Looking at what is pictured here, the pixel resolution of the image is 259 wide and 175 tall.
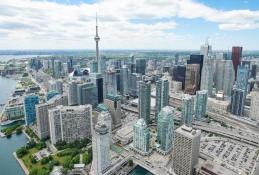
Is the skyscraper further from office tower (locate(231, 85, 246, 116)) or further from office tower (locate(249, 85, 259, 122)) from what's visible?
office tower (locate(249, 85, 259, 122))

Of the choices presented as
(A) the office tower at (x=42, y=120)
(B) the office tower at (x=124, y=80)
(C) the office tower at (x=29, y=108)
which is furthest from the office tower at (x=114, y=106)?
(B) the office tower at (x=124, y=80)

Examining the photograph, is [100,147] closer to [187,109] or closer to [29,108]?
[187,109]

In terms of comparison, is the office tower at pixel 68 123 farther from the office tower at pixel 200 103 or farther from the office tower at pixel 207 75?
the office tower at pixel 207 75

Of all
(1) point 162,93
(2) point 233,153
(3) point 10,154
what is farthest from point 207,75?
(3) point 10,154

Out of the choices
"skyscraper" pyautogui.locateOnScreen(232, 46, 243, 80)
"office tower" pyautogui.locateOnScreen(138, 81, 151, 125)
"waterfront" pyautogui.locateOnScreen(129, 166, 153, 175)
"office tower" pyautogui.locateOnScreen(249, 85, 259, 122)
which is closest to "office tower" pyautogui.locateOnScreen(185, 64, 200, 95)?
"office tower" pyautogui.locateOnScreen(249, 85, 259, 122)

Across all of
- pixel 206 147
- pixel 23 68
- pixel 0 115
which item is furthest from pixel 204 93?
pixel 23 68
